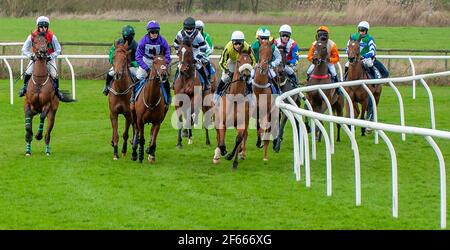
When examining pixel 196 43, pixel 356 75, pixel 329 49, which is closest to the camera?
pixel 196 43

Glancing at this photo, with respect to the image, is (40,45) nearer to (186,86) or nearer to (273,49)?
(186,86)

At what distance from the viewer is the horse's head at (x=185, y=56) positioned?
13938 millimetres

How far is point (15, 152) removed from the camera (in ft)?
47.7

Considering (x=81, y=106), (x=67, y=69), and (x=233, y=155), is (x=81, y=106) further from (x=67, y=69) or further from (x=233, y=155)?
(x=233, y=155)

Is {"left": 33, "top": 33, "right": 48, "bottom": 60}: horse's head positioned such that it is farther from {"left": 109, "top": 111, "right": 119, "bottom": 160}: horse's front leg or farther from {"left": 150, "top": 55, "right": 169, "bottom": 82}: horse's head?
{"left": 150, "top": 55, "right": 169, "bottom": 82}: horse's head

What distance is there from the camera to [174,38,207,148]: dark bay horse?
14.1 meters

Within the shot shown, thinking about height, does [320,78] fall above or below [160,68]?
below

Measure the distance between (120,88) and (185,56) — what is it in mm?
959

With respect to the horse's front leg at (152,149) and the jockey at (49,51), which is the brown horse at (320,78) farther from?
the jockey at (49,51)

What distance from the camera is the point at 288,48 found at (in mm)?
15516

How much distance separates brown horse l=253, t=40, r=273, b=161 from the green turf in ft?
1.64

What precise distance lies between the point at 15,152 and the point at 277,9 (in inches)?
1349

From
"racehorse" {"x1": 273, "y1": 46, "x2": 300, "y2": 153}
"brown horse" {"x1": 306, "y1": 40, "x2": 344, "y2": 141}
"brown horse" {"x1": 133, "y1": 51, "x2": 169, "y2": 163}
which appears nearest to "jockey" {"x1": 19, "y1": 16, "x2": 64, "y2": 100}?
"brown horse" {"x1": 133, "y1": 51, "x2": 169, "y2": 163}

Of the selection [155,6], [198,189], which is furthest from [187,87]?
[155,6]
